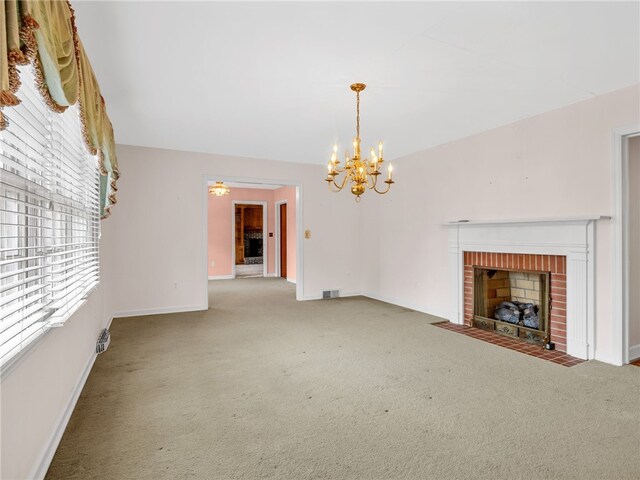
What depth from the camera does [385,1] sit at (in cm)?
203

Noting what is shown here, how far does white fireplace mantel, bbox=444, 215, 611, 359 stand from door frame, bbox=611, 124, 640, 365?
15cm

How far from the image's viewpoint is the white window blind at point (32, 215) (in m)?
1.51

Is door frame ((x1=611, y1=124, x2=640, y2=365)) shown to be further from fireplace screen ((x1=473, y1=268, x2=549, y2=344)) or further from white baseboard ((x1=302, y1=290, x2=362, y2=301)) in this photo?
white baseboard ((x1=302, y1=290, x2=362, y2=301))

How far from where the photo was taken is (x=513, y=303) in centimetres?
435

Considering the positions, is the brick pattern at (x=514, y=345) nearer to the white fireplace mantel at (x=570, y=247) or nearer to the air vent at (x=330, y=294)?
the white fireplace mantel at (x=570, y=247)

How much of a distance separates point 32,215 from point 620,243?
4139 millimetres

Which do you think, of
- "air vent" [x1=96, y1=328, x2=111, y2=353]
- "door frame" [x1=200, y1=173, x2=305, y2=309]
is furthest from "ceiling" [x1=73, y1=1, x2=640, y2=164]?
"air vent" [x1=96, y1=328, x2=111, y2=353]

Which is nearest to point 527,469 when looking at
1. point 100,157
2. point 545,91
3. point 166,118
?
point 545,91

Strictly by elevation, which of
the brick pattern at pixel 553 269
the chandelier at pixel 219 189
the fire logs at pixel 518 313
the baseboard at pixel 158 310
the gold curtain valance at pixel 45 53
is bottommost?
the baseboard at pixel 158 310

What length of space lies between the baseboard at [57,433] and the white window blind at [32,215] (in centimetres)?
57

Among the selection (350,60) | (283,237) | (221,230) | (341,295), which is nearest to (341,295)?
(341,295)

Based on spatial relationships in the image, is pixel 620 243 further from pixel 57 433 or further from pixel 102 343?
pixel 102 343

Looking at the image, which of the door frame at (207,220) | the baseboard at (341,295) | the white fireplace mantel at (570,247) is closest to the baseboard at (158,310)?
the door frame at (207,220)

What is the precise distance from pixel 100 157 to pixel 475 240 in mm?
3941
